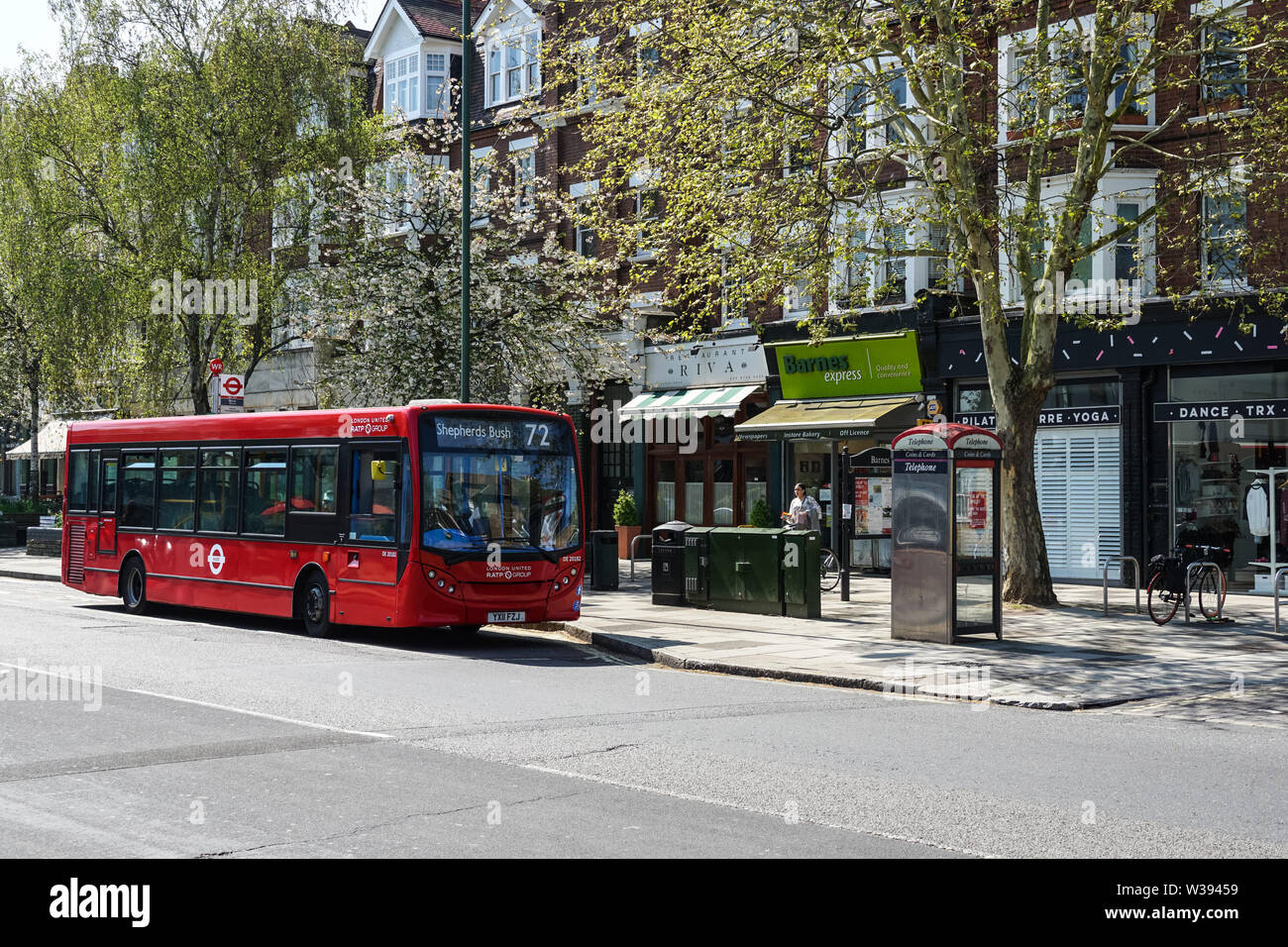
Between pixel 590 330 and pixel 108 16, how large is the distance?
509 inches

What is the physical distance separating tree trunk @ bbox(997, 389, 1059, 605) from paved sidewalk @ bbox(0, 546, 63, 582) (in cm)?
1874

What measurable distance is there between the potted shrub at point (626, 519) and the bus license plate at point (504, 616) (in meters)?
16.6

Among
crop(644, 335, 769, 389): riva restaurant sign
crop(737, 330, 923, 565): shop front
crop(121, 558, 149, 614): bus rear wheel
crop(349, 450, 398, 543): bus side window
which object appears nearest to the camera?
crop(349, 450, 398, 543): bus side window

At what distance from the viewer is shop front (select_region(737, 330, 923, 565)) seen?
27.0 metres

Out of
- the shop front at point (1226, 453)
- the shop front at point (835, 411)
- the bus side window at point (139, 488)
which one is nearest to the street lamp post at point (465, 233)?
the bus side window at point (139, 488)

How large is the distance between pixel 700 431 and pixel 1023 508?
13.4m

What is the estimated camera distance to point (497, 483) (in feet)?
53.5

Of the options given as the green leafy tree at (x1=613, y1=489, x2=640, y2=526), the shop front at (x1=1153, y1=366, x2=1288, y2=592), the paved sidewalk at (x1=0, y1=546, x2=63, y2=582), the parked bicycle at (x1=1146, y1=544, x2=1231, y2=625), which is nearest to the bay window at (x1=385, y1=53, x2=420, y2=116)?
the green leafy tree at (x1=613, y1=489, x2=640, y2=526)

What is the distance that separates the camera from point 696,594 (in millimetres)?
20406

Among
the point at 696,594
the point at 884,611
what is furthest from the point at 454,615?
the point at 884,611

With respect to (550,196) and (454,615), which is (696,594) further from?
(550,196)

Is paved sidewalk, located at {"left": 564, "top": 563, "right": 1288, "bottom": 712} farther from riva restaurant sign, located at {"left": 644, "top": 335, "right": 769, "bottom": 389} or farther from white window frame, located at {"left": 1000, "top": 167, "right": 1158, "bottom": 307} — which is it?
riva restaurant sign, located at {"left": 644, "top": 335, "right": 769, "bottom": 389}

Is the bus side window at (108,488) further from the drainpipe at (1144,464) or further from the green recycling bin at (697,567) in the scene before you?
the drainpipe at (1144,464)

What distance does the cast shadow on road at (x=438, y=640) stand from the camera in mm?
15289
